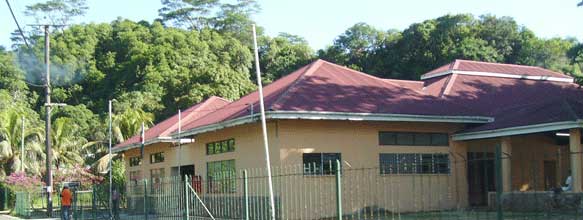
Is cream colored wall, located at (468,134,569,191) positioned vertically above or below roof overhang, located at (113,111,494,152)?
below

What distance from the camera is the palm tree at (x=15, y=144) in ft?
135

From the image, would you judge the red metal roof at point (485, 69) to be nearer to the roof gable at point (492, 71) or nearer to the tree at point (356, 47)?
the roof gable at point (492, 71)

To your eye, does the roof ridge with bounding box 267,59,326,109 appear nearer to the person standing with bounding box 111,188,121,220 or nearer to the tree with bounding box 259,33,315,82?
the person standing with bounding box 111,188,121,220

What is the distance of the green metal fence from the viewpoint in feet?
61.5

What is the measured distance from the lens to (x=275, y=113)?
2133 centimetres

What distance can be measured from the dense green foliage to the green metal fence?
22111 millimetres

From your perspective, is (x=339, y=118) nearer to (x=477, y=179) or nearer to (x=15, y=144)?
(x=477, y=179)

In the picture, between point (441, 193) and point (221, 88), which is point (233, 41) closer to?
point (221, 88)

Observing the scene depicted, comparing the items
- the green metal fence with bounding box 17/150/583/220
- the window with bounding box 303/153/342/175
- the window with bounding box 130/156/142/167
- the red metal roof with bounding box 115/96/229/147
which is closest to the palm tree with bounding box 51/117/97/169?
the window with bounding box 130/156/142/167

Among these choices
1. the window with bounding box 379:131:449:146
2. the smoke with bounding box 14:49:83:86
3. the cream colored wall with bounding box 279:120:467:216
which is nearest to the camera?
the cream colored wall with bounding box 279:120:467:216

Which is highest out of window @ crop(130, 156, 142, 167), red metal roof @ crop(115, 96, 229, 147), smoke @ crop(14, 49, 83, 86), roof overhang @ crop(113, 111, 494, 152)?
smoke @ crop(14, 49, 83, 86)

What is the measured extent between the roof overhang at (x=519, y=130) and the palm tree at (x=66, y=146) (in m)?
27.7

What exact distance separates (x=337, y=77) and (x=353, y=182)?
4469mm

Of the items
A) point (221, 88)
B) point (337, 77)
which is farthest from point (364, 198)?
point (221, 88)
